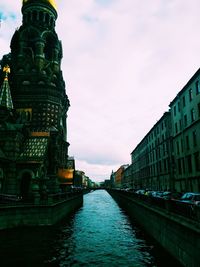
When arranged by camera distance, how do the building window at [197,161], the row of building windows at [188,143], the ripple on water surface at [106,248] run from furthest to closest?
the row of building windows at [188,143]
the building window at [197,161]
the ripple on water surface at [106,248]

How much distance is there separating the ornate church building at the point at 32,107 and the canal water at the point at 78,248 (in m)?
7.17

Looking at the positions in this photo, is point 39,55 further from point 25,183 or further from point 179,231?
point 179,231

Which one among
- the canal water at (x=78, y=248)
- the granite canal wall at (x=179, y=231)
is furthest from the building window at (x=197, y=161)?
the granite canal wall at (x=179, y=231)

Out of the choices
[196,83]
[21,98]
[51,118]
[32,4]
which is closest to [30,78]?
[21,98]

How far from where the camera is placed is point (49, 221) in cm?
2412

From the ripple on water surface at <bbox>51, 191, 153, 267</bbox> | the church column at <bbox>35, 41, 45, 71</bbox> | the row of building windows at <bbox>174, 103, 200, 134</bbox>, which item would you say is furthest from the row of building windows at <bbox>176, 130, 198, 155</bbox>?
the church column at <bbox>35, 41, 45, 71</bbox>

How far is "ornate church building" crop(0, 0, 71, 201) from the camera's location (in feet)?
125

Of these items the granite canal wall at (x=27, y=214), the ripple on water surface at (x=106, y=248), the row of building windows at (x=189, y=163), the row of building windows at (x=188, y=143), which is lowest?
the ripple on water surface at (x=106, y=248)

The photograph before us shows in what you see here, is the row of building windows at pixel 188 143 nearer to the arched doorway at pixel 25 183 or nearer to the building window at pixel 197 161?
the building window at pixel 197 161

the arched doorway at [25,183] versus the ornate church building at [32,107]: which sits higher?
the ornate church building at [32,107]

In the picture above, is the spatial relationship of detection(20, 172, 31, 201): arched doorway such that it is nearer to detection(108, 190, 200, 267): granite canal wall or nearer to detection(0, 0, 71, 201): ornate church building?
detection(0, 0, 71, 201): ornate church building

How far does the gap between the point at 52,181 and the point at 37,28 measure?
128 feet

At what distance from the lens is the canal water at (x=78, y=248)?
14000mm

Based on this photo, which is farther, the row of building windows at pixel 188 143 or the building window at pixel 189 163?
the building window at pixel 189 163
